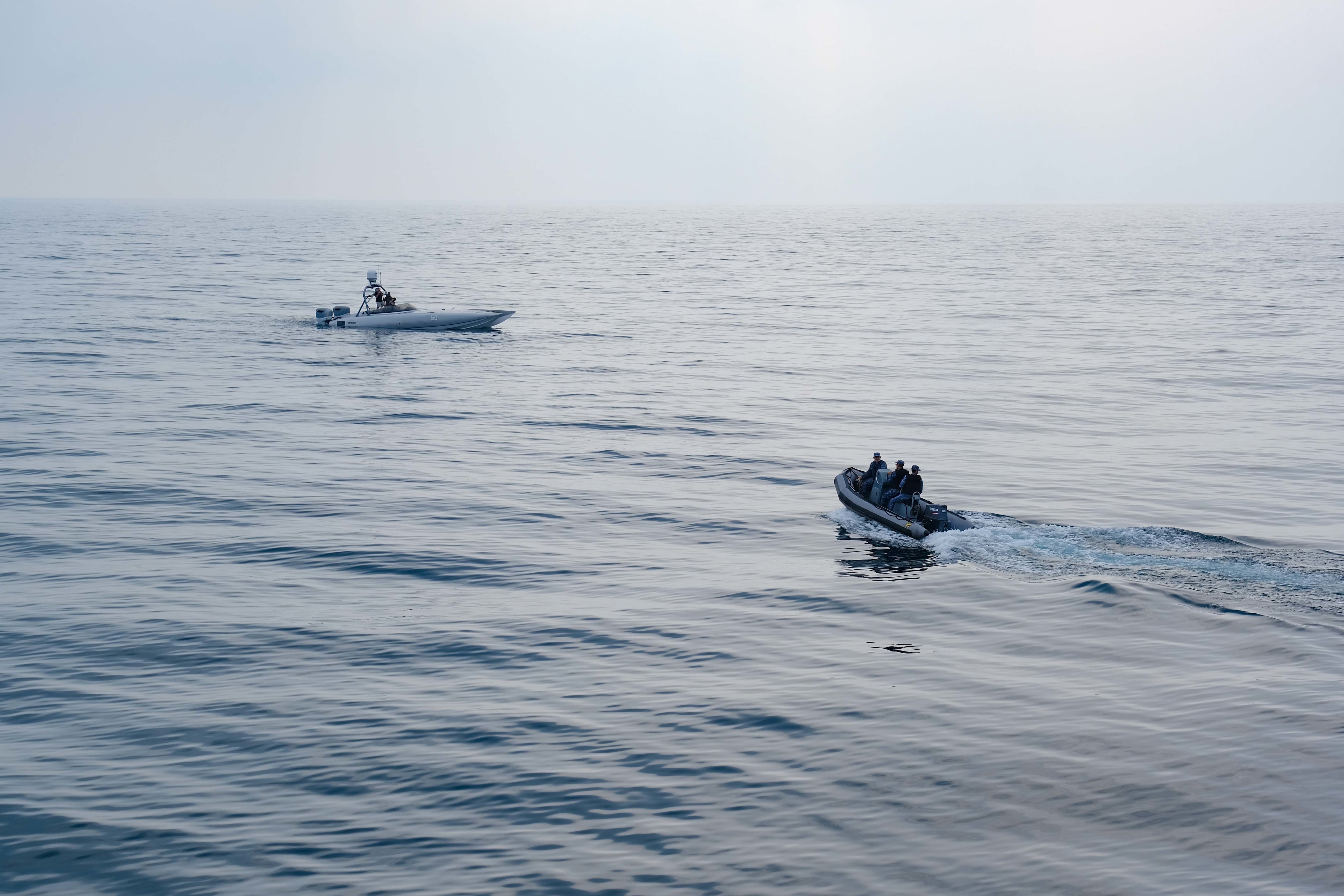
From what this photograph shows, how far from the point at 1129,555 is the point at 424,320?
44.2m

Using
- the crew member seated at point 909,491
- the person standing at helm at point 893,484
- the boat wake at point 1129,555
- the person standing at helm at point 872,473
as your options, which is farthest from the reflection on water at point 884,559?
the person standing at helm at point 872,473

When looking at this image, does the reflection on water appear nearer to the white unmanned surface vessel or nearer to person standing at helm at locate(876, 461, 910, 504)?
person standing at helm at locate(876, 461, 910, 504)

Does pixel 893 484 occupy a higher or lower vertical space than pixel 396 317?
lower

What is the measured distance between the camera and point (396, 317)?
61.0 m

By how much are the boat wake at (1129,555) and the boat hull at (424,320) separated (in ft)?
128

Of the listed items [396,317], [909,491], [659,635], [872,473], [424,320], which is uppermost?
[396,317]

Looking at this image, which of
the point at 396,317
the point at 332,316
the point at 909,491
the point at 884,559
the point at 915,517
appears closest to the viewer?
the point at 884,559

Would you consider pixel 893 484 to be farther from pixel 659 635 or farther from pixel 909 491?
pixel 659 635

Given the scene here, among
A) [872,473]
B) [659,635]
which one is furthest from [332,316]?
[659,635]

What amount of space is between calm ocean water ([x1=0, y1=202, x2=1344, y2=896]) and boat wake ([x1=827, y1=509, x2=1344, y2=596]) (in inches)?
5.2

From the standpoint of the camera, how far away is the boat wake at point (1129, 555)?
22.9 meters

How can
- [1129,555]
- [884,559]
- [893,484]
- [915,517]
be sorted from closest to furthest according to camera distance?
[1129,555], [884,559], [915,517], [893,484]

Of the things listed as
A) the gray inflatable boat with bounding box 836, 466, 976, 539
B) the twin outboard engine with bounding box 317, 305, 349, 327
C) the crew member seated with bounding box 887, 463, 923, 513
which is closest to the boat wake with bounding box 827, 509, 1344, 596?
the gray inflatable boat with bounding box 836, 466, 976, 539

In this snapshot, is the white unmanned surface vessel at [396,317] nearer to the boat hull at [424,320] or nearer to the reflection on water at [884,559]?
the boat hull at [424,320]
